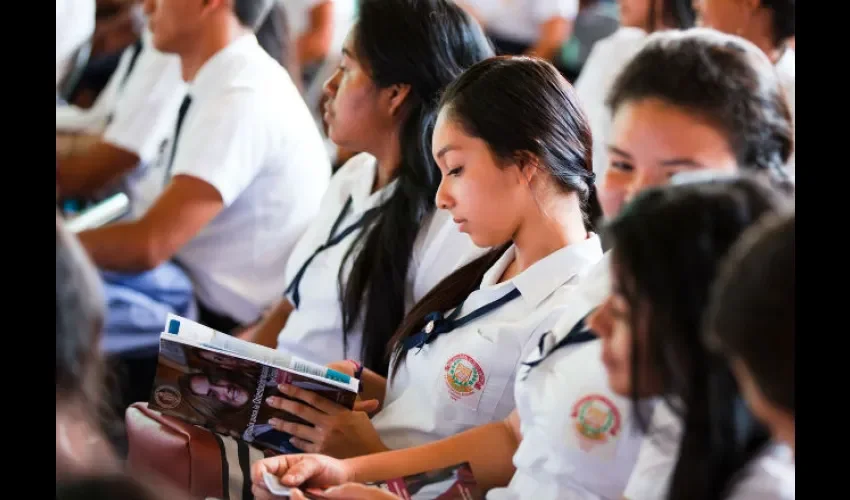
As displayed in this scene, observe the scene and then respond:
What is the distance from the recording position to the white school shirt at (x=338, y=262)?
1.77 meters

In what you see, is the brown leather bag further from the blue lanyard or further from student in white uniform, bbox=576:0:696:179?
student in white uniform, bbox=576:0:696:179

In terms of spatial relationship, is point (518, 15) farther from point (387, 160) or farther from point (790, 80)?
point (790, 80)

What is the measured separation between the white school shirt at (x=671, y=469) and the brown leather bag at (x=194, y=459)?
2.21ft

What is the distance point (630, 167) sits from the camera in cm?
132

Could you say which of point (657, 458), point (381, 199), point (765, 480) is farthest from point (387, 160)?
point (765, 480)

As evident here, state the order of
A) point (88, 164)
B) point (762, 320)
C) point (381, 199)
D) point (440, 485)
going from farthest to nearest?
point (88, 164)
point (381, 199)
point (440, 485)
point (762, 320)

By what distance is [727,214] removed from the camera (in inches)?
46.7

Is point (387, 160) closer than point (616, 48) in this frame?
No

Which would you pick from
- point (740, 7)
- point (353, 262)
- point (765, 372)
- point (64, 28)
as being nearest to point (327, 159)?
point (353, 262)

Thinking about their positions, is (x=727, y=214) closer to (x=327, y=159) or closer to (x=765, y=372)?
(x=765, y=372)

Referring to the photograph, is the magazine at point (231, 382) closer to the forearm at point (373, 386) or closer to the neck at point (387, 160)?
the forearm at point (373, 386)

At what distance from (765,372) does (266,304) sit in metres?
1.15

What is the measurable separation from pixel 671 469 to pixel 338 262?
812mm

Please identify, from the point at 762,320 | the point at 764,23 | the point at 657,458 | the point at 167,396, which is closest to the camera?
the point at 762,320
